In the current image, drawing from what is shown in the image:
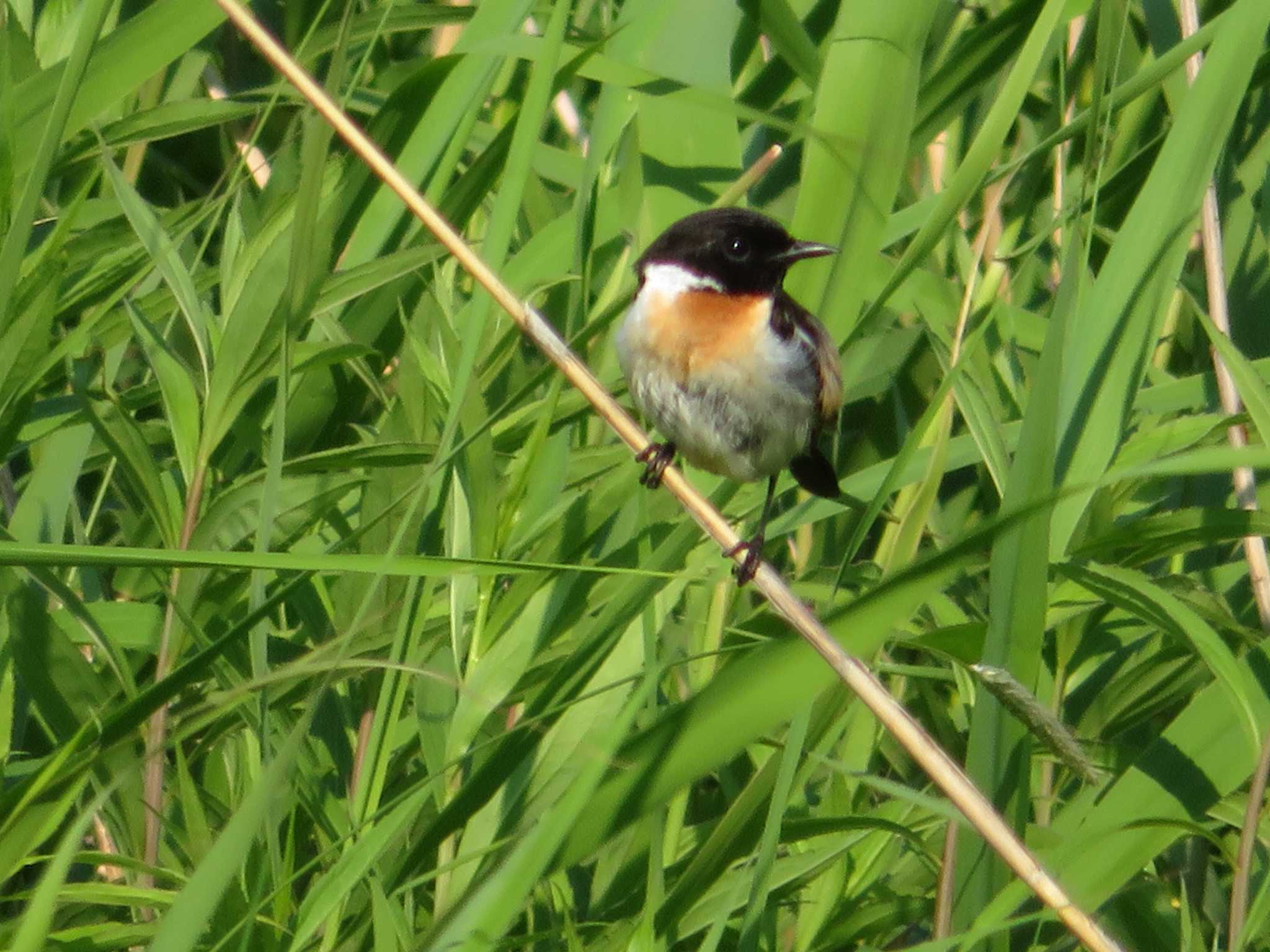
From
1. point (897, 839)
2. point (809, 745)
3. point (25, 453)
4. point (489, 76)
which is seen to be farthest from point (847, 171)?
point (25, 453)

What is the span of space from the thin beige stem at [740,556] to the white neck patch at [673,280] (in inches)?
30.9

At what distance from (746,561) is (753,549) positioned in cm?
4

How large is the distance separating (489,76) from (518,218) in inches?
26.8

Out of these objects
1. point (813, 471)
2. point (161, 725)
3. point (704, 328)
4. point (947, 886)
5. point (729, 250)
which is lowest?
point (947, 886)

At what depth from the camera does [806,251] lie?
104 inches

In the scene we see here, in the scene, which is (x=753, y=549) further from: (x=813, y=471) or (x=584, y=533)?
(x=813, y=471)

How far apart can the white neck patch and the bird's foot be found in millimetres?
690

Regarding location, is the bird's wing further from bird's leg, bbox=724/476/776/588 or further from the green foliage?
bird's leg, bbox=724/476/776/588

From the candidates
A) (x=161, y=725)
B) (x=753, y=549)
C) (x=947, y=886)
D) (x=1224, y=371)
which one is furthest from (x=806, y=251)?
(x=161, y=725)

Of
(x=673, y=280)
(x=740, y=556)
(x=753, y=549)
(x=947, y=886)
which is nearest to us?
(x=947, y=886)

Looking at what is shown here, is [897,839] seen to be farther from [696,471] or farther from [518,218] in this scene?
[518,218]

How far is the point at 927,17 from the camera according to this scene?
228 centimetres

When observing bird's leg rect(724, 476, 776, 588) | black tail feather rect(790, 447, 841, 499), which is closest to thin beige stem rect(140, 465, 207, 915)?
bird's leg rect(724, 476, 776, 588)

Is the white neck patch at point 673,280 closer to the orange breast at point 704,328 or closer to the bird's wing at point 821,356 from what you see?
the orange breast at point 704,328
